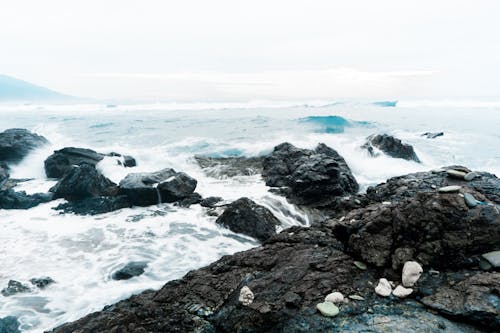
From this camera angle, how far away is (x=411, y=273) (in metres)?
4.12

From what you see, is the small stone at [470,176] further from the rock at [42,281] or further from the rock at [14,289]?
the rock at [14,289]

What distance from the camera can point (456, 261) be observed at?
4.18 meters

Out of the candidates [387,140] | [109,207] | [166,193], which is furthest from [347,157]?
[109,207]

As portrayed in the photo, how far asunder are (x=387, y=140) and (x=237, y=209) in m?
14.9

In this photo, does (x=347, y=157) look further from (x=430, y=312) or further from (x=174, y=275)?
(x=430, y=312)

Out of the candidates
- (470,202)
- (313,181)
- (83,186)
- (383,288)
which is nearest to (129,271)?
(383,288)

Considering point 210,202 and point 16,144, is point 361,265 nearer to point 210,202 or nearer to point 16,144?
point 210,202

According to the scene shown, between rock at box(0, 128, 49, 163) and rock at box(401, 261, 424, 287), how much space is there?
22042 mm

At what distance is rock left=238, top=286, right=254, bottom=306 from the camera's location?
4339 mm

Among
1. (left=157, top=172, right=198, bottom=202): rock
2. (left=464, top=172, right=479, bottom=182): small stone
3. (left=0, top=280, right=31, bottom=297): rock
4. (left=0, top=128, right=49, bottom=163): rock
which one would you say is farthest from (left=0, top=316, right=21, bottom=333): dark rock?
(left=0, top=128, right=49, bottom=163): rock

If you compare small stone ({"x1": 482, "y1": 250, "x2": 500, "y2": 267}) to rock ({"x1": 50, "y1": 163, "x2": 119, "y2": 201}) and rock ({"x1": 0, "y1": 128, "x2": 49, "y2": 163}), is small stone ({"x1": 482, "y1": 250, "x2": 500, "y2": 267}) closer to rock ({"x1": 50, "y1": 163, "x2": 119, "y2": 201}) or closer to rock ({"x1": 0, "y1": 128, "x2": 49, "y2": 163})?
rock ({"x1": 50, "y1": 163, "x2": 119, "y2": 201})

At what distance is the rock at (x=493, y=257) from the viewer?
401cm

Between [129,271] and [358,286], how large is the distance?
19.0 feet

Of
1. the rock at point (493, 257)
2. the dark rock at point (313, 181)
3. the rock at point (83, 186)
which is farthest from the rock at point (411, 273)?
the rock at point (83, 186)
